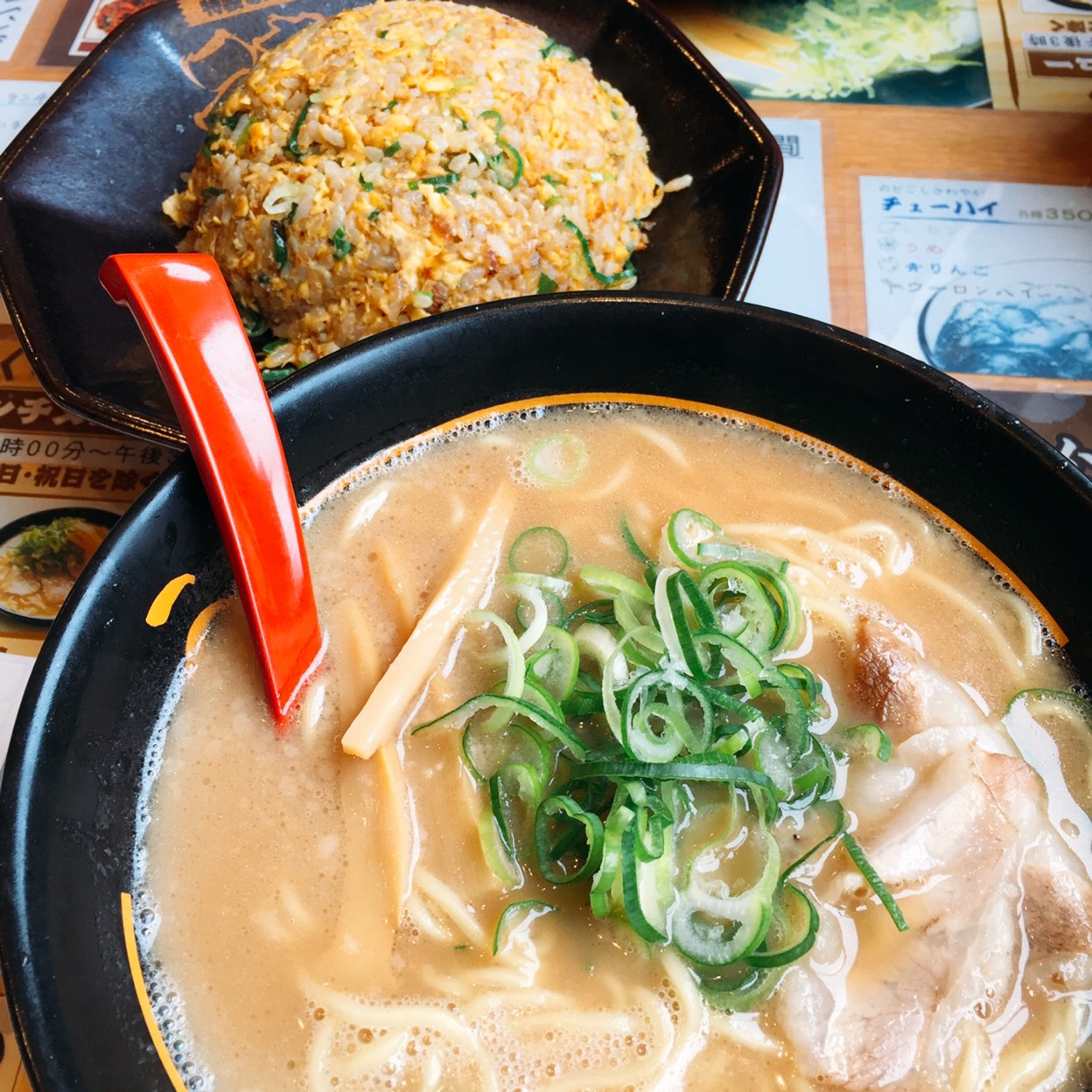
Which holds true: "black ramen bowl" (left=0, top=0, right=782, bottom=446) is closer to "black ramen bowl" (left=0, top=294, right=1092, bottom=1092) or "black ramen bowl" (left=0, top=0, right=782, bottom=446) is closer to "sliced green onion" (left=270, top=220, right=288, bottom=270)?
"sliced green onion" (left=270, top=220, right=288, bottom=270)

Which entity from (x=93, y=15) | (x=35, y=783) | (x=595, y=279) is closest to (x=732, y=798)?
(x=35, y=783)

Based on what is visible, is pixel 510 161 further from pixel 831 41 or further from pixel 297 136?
pixel 831 41

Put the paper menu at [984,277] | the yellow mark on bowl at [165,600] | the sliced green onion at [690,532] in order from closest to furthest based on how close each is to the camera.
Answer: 1. the yellow mark on bowl at [165,600]
2. the sliced green onion at [690,532]
3. the paper menu at [984,277]

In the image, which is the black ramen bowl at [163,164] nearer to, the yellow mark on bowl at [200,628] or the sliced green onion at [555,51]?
the sliced green onion at [555,51]

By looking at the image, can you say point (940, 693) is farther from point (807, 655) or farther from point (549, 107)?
point (549, 107)

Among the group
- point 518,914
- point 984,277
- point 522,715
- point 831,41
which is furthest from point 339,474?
point 831,41

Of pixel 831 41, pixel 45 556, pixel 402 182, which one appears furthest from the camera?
pixel 831 41

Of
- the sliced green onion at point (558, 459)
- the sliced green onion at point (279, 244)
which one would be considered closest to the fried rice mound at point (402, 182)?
the sliced green onion at point (279, 244)
